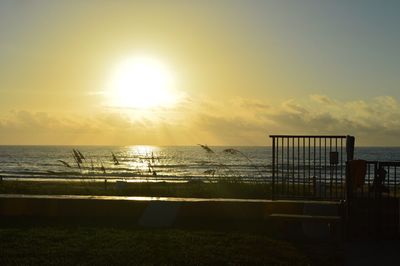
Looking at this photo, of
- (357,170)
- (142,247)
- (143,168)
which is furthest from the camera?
(143,168)

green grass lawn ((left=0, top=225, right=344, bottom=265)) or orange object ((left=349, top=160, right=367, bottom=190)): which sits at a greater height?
orange object ((left=349, top=160, right=367, bottom=190))

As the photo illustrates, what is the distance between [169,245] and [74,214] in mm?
3700

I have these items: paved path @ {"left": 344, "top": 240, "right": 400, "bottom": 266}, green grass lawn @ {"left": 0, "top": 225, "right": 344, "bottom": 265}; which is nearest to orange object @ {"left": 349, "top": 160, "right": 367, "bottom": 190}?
paved path @ {"left": 344, "top": 240, "right": 400, "bottom": 266}

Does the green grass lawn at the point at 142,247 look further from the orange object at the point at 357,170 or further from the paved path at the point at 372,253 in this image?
the orange object at the point at 357,170

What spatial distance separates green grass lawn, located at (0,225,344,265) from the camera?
24.6 feet

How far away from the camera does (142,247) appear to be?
27.4 feet

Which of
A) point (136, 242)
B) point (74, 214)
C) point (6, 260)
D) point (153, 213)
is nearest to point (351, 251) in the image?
point (136, 242)

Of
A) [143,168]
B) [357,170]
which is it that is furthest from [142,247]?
[143,168]

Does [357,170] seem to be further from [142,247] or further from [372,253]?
[142,247]

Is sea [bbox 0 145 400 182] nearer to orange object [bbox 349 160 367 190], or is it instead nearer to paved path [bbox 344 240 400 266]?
orange object [bbox 349 160 367 190]

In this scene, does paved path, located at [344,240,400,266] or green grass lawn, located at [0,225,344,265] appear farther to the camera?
paved path, located at [344,240,400,266]

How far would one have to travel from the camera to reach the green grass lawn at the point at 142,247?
7.51 meters

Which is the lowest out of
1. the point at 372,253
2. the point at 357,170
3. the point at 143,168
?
the point at 372,253

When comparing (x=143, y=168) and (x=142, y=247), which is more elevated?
(x=143, y=168)
